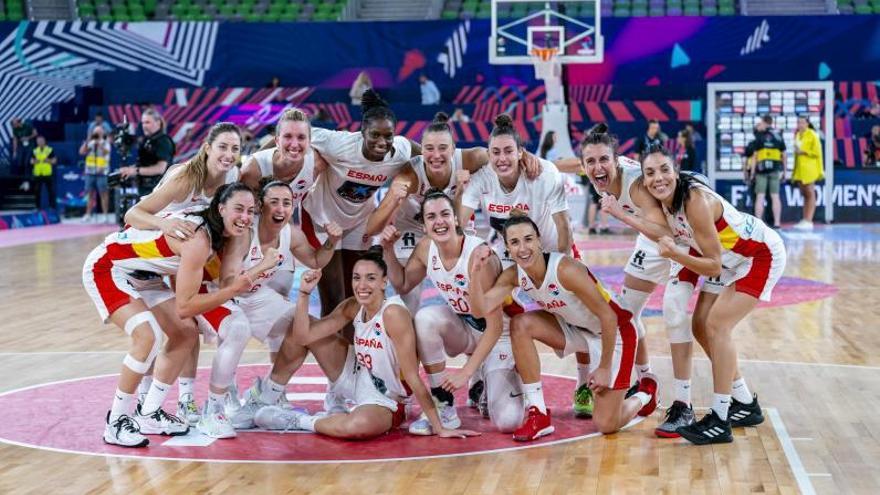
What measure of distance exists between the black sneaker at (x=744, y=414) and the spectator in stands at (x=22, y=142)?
1917 centimetres

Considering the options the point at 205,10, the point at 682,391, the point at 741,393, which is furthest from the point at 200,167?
the point at 205,10

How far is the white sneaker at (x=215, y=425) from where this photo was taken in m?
6.19

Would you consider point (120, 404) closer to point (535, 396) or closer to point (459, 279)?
point (459, 279)

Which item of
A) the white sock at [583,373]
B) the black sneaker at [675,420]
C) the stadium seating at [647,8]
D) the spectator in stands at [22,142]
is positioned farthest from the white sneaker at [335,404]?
the stadium seating at [647,8]

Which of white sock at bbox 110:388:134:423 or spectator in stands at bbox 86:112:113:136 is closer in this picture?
white sock at bbox 110:388:134:423

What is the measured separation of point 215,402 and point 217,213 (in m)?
1.04

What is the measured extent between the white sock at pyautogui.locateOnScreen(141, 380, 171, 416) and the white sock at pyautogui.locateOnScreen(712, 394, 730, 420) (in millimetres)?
2843

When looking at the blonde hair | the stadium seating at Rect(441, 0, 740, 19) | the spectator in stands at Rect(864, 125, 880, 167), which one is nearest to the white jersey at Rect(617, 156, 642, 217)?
the blonde hair

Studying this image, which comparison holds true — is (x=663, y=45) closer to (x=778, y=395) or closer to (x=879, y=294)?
(x=879, y=294)

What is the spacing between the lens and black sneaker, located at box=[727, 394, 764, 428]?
6367 mm

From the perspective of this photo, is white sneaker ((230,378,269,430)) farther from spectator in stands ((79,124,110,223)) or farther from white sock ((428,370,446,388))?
spectator in stands ((79,124,110,223))

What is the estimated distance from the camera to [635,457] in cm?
575

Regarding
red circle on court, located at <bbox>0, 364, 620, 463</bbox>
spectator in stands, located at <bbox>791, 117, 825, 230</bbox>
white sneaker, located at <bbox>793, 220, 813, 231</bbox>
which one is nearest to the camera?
red circle on court, located at <bbox>0, 364, 620, 463</bbox>

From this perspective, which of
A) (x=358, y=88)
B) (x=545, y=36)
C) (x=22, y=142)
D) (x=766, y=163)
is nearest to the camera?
(x=766, y=163)
